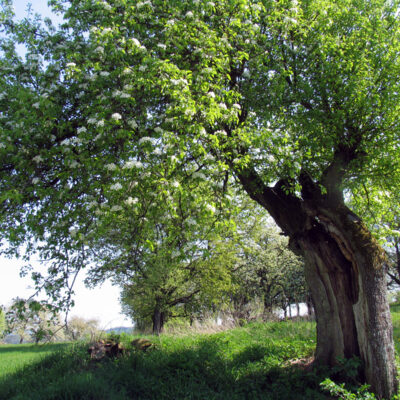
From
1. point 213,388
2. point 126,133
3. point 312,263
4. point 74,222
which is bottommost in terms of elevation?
point 213,388

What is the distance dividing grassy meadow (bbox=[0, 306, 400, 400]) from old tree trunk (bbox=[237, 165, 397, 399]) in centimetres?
73

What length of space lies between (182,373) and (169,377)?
1.49ft

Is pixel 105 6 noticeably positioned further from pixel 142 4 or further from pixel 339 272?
pixel 339 272

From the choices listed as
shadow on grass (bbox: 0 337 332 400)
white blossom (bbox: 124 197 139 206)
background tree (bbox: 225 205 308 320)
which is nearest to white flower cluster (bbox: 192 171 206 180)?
white blossom (bbox: 124 197 139 206)

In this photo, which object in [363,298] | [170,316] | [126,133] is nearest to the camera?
[126,133]

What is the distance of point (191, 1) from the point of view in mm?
8586

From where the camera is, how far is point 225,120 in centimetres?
768

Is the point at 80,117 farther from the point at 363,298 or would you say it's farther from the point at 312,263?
the point at 363,298

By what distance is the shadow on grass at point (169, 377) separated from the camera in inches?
291

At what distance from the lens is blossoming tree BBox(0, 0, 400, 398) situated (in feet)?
22.7

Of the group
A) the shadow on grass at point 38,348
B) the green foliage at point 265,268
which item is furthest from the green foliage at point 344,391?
the green foliage at point 265,268

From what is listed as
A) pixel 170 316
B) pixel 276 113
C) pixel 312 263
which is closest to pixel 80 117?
pixel 276 113

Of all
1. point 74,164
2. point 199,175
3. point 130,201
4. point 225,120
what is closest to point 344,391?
point 199,175

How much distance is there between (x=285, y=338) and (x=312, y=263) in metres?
4.53
